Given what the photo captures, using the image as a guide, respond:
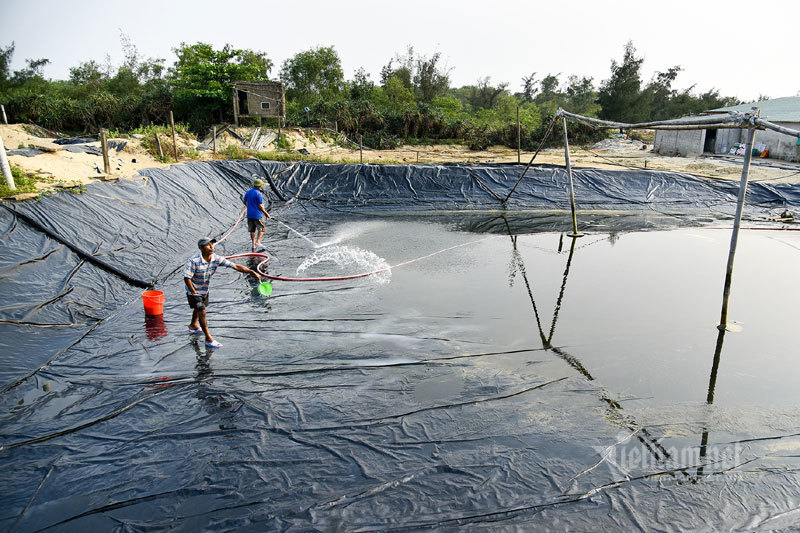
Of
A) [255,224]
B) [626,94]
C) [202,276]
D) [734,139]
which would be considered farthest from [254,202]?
[626,94]

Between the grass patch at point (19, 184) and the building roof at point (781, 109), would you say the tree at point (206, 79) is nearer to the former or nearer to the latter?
Result: the grass patch at point (19, 184)

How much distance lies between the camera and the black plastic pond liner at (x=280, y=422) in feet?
11.6

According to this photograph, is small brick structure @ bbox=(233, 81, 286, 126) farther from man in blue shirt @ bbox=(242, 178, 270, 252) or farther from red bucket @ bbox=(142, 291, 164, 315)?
red bucket @ bbox=(142, 291, 164, 315)

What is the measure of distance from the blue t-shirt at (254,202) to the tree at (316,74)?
28.4 meters

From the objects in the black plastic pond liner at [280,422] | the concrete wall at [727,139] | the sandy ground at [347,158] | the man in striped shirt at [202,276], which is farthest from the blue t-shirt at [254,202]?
the concrete wall at [727,139]

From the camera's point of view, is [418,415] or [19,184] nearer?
[418,415]

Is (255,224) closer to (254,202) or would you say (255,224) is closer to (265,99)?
(254,202)

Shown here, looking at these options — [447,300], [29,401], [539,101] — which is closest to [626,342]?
[447,300]

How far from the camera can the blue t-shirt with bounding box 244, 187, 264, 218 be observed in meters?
10.1

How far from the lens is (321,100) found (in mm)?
27625

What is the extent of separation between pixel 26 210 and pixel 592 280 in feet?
33.9

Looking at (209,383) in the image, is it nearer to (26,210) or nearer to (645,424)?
(645,424)

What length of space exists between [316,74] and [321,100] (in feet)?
36.5

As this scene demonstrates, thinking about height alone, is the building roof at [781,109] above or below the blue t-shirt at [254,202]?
above
